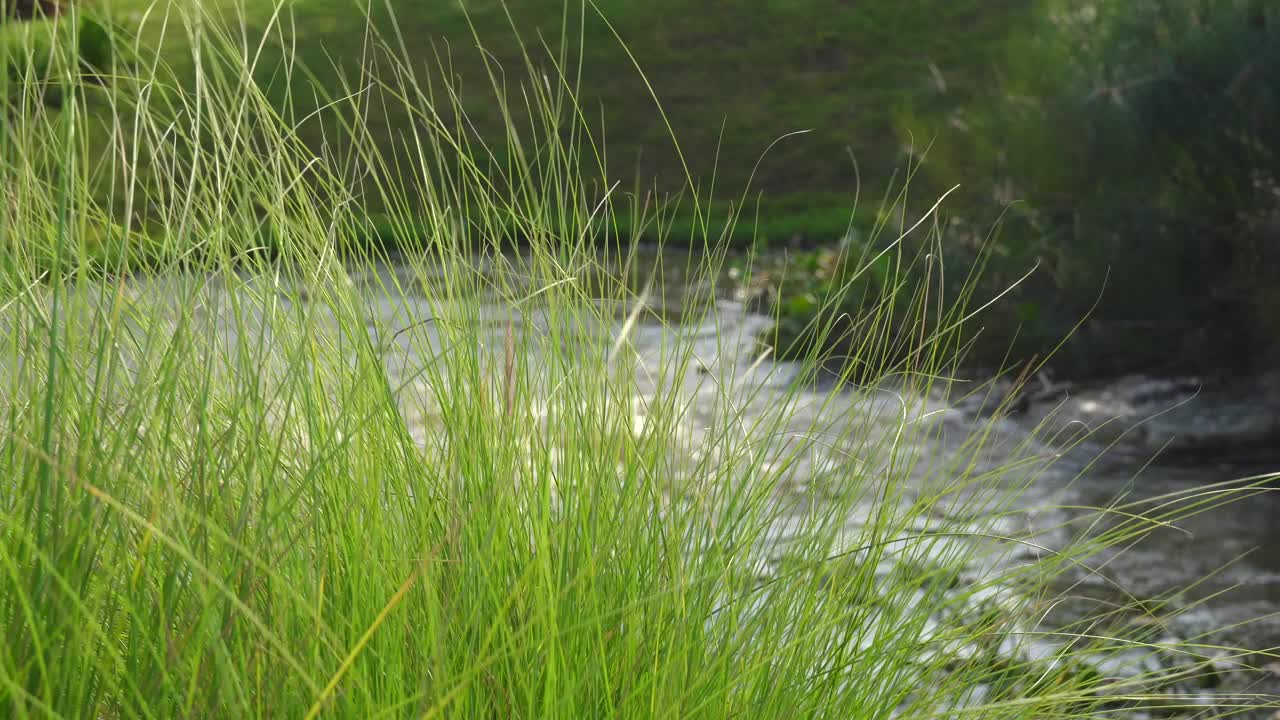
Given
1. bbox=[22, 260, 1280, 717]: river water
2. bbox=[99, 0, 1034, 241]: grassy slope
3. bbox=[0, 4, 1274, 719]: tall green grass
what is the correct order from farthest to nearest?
bbox=[99, 0, 1034, 241]: grassy slope < bbox=[22, 260, 1280, 717]: river water < bbox=[0, 4, 1274, 719]: tall green grass

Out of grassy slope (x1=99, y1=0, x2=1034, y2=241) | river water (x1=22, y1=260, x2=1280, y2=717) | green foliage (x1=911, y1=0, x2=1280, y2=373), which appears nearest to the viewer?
river water (x1=22, y1=260, x2=1280, y2=717)

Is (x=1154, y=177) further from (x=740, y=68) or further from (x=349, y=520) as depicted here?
(x=740, y=68)

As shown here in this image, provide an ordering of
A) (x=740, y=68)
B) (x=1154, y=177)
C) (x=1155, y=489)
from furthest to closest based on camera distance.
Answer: (x=740, y=68) → (x=1154, y=177) → (x=1155, y=489)

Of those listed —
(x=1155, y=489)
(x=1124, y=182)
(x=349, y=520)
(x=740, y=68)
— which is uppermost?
(x=349, y=520)

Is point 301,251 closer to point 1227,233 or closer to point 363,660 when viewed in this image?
point 363,660

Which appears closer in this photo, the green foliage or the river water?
the river water

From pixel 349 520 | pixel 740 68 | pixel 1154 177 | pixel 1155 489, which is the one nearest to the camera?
pixel 349 520

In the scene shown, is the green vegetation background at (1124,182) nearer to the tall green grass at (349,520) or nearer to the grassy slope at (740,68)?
the tall green grass at (349,520)

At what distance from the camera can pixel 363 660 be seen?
1229 mm

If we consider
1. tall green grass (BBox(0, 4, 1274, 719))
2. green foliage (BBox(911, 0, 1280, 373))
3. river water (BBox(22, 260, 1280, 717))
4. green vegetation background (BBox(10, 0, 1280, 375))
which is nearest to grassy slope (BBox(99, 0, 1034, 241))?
green vegetation background (BBox(10, 0, 1280, 375))

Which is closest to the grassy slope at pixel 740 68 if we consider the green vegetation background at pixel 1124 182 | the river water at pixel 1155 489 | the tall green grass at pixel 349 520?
the green vegetation background at pixel 1124 182

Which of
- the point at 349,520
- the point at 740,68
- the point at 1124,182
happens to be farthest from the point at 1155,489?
the point at 740,68

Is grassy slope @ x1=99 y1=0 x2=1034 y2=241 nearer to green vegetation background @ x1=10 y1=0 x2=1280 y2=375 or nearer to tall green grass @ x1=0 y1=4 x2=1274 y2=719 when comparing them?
Answer: green vegetation background @ x1=10 y1=0 x2=1280 y2=375

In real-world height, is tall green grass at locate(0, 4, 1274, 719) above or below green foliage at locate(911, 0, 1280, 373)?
above
